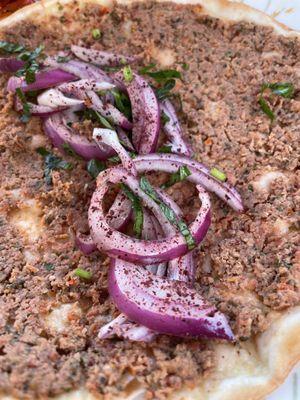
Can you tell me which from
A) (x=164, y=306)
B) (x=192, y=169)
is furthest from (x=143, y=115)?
(x=164, y=306)

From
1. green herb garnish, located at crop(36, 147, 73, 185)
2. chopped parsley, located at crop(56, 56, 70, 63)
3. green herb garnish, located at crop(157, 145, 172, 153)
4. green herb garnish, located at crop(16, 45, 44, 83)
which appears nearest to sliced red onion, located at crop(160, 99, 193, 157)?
green herb garnish, located at crop(157, 145, 172, 153)

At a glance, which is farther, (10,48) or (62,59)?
(10,48)

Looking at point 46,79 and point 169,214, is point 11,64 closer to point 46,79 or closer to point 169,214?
point 46,79

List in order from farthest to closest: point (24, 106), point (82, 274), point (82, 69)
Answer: point (82, 69) → point (24, 106) → point (82, 274)

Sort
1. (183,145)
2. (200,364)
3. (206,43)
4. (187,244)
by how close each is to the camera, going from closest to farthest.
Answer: (200,364) → (187,244) → (183,145) → (206,43)

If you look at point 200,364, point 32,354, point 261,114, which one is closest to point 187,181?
point 261,114

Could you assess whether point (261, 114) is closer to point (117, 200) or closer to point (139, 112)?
point (139, 112)
